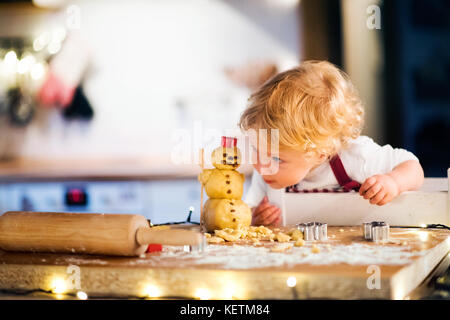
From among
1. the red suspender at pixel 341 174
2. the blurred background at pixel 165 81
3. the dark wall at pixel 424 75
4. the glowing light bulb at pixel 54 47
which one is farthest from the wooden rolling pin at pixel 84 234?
the glowing light bulb at pixel 54 47

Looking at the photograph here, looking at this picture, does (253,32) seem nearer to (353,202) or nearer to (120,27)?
(120,27)

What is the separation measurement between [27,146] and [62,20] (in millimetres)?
813

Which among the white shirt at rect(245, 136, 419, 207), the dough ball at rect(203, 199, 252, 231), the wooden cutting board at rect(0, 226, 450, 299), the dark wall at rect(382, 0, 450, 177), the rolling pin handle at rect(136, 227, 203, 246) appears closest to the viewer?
the wooden cutting board at rect(0, 226, 450, 299)

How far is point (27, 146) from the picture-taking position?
3197mm

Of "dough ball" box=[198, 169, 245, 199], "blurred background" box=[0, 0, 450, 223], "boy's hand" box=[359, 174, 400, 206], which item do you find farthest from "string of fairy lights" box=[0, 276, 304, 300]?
"blurred background" box=[0, 0, 450, 223]

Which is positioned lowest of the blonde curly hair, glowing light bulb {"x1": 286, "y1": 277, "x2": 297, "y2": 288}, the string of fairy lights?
the string of fairy lights

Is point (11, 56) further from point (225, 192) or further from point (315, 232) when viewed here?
point (315, 232)

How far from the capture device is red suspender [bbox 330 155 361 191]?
1288mm

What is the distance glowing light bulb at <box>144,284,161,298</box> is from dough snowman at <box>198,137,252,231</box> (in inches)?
13.2

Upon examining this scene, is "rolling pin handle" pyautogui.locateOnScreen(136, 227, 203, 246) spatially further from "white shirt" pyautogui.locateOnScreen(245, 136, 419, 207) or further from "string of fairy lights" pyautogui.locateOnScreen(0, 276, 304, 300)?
"white shirt" pyautogui.locateOnScreen(245, 136, 419, 207)

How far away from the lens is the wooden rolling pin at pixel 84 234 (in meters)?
0.75

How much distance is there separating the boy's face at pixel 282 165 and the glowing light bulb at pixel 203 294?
1.60 feet

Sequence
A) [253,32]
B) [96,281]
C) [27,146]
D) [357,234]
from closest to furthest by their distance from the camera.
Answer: [96,281], [357,234], [253,32], [27,146]
